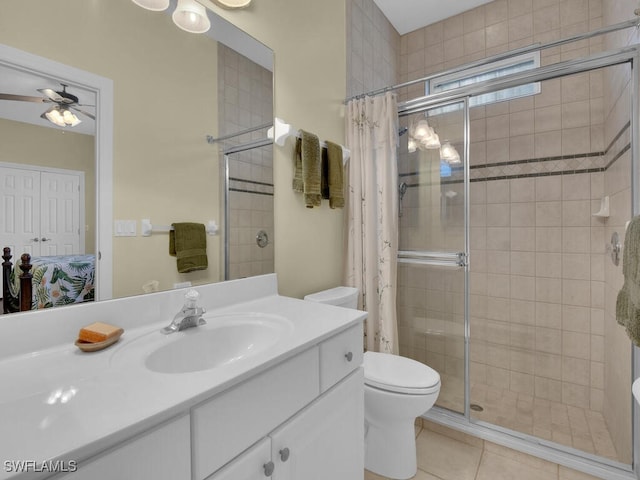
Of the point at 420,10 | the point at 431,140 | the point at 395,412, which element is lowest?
the point at 395,412

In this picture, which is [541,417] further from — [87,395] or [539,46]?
[87,395]

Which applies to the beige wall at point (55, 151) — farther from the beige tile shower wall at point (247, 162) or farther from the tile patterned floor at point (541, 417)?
the tile patterned floor at point (541, 417)

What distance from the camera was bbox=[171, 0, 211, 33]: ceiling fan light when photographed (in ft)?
3.89

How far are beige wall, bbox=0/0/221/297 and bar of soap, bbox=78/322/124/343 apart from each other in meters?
0.17

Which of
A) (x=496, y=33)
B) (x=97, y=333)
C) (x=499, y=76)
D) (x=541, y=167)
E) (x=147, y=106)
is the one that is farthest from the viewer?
(x=499, y=76)

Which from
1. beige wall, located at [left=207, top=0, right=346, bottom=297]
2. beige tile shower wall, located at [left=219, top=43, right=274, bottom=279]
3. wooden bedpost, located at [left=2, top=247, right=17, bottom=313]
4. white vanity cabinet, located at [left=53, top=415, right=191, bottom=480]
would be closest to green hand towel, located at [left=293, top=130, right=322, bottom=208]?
beige wall, located at [left=207, top=0, right=346, bottom=297]

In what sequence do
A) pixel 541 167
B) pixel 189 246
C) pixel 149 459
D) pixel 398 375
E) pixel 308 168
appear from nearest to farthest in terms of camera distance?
1. pixel 149 459
2. pixel 189 246
3. pixel 398 375
4. pixel 308 168
5. pixel 541 167

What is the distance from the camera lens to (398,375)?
5.16 ft

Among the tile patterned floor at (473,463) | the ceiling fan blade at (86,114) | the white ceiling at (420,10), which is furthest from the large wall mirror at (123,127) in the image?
the white ceiling at (420,10)

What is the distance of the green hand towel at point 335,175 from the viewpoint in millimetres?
1833

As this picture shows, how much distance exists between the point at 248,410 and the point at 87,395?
0.32m

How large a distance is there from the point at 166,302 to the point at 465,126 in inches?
73.4

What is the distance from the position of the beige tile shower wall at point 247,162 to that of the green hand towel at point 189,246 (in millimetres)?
134

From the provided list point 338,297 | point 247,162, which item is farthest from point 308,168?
point 338,297
